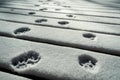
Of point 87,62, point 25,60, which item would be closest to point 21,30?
point 25,60

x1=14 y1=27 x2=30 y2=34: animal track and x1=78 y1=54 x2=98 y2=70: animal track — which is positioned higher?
x1=14 y1=27 x2=30 y2=34: animal track

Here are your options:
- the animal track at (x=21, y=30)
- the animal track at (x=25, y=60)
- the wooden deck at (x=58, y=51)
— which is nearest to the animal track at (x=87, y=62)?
the wooden deck at (x=58, y=51)

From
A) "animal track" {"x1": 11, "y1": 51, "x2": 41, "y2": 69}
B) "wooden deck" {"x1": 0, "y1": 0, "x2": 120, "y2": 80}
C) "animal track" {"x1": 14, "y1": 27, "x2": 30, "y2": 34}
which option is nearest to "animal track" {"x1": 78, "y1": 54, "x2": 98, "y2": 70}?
"wooden deck" {"x1": 0, "y1": 0, "x2": 120, "y2": 80}

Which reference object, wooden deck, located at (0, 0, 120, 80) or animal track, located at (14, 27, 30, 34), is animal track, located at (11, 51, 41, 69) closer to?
wooden deck, located at (0, 0, 120, 80)

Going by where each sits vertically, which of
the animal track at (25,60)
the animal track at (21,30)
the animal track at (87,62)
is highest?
the animal track at (21,30)

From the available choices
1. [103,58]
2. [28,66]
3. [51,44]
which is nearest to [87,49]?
[103,58]

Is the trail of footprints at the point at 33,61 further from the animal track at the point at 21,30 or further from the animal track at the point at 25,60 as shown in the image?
the animal track at the point at 21,30

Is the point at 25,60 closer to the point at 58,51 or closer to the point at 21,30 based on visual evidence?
the point at 58,51
